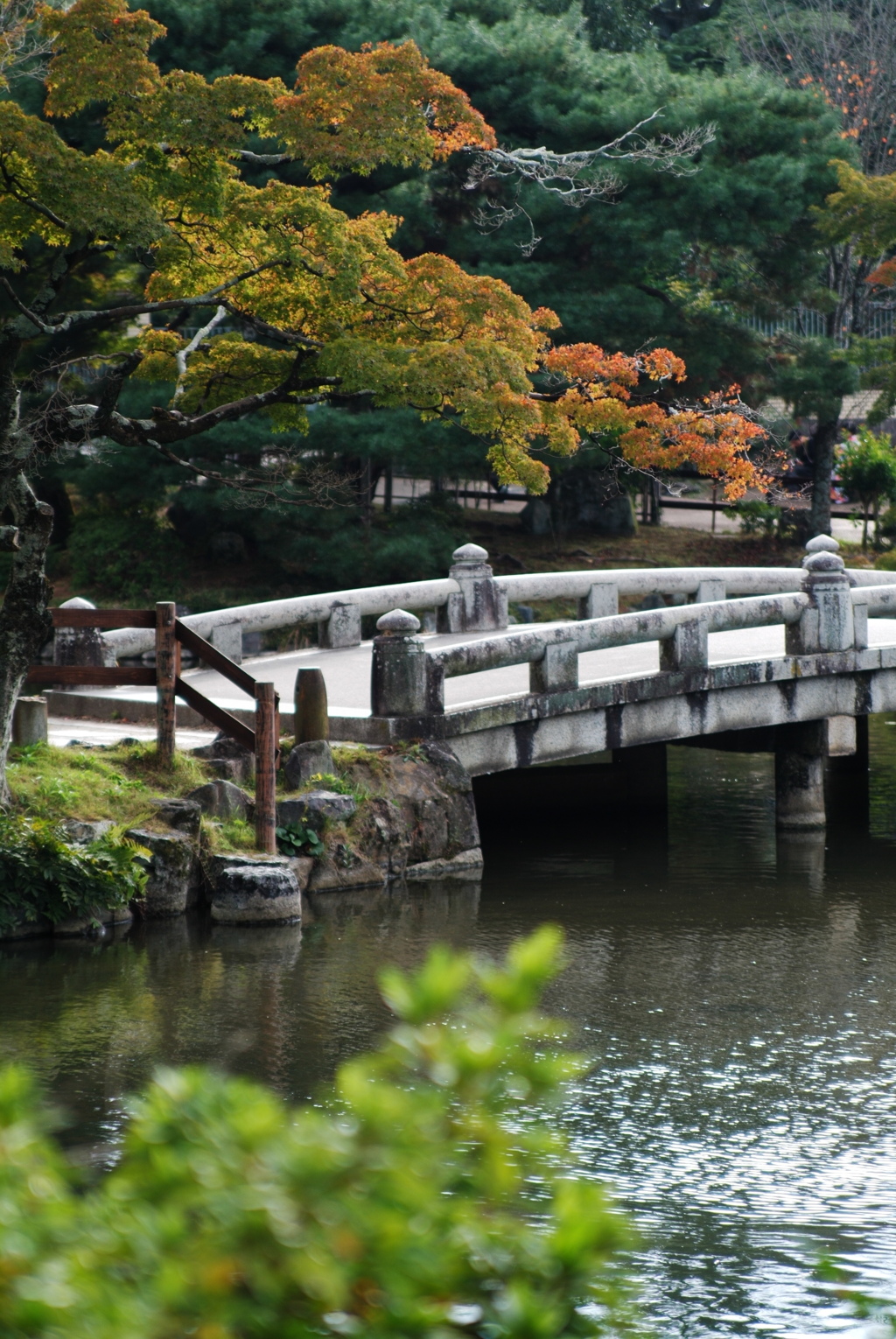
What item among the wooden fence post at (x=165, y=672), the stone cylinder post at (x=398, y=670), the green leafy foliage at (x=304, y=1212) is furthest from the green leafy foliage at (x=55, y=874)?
the green leafy foliage at (x=304, y=1212)

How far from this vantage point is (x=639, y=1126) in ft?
25.5

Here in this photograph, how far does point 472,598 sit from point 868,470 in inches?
641

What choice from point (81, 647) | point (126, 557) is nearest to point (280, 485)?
point (81, 647)

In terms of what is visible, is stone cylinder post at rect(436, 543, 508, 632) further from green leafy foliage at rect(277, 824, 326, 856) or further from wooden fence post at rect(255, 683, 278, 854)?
wooden fence post at rect(255, 683, 278, 854)

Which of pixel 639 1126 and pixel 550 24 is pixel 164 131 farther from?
pixel 550 24

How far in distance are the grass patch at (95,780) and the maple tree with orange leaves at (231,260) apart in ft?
1.49

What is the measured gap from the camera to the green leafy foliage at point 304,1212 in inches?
64.9

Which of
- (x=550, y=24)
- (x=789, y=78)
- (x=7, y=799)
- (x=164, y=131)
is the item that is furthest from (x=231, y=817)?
(x=789, y=78)

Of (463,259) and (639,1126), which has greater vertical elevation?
(463,259)

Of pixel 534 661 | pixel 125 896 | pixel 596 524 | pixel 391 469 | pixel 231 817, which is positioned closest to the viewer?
pixel 125 896

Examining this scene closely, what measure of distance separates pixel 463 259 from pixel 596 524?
6.97 metres

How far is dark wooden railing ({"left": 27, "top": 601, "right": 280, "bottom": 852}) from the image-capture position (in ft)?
39.4

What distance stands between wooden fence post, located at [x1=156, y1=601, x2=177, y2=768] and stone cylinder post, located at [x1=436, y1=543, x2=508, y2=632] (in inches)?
228

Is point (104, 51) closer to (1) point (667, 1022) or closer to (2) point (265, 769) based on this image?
(2) point (265, 769)
